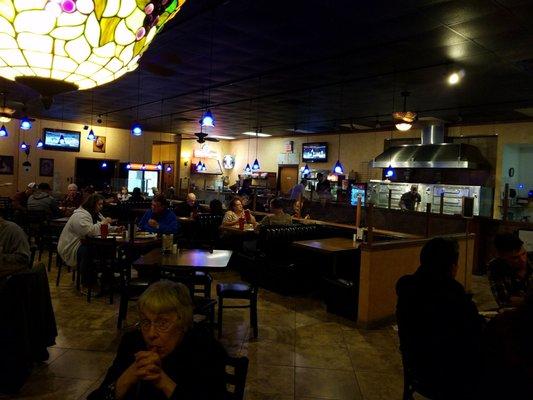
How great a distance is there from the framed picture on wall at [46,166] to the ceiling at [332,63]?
3363 mm

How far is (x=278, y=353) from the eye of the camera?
420 centimetres

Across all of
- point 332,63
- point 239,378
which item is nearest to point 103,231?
point 332,63

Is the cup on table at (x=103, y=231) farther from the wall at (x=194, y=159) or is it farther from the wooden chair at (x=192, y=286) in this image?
the wall at (x=194, y=159)

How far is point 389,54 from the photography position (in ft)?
19.4

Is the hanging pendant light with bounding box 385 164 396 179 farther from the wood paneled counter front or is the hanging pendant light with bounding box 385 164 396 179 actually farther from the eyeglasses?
the eyeglasses

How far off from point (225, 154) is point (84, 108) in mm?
7766

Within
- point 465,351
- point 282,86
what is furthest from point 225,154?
point 465,351

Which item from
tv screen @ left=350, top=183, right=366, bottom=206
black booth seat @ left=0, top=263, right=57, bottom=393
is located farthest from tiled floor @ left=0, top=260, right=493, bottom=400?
tv screen @ left=350, top=183, right=366, bottom=206

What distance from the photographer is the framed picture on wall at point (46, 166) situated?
48.0 ft

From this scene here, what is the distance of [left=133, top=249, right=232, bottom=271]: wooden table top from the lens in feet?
13.4

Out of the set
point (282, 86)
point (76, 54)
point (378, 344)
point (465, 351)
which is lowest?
point (378, 344)

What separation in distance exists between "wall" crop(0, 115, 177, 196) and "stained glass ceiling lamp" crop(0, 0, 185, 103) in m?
15.0

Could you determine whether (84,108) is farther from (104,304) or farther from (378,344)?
(378,344)

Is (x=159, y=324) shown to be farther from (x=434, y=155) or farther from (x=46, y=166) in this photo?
(x=46, y=166)
